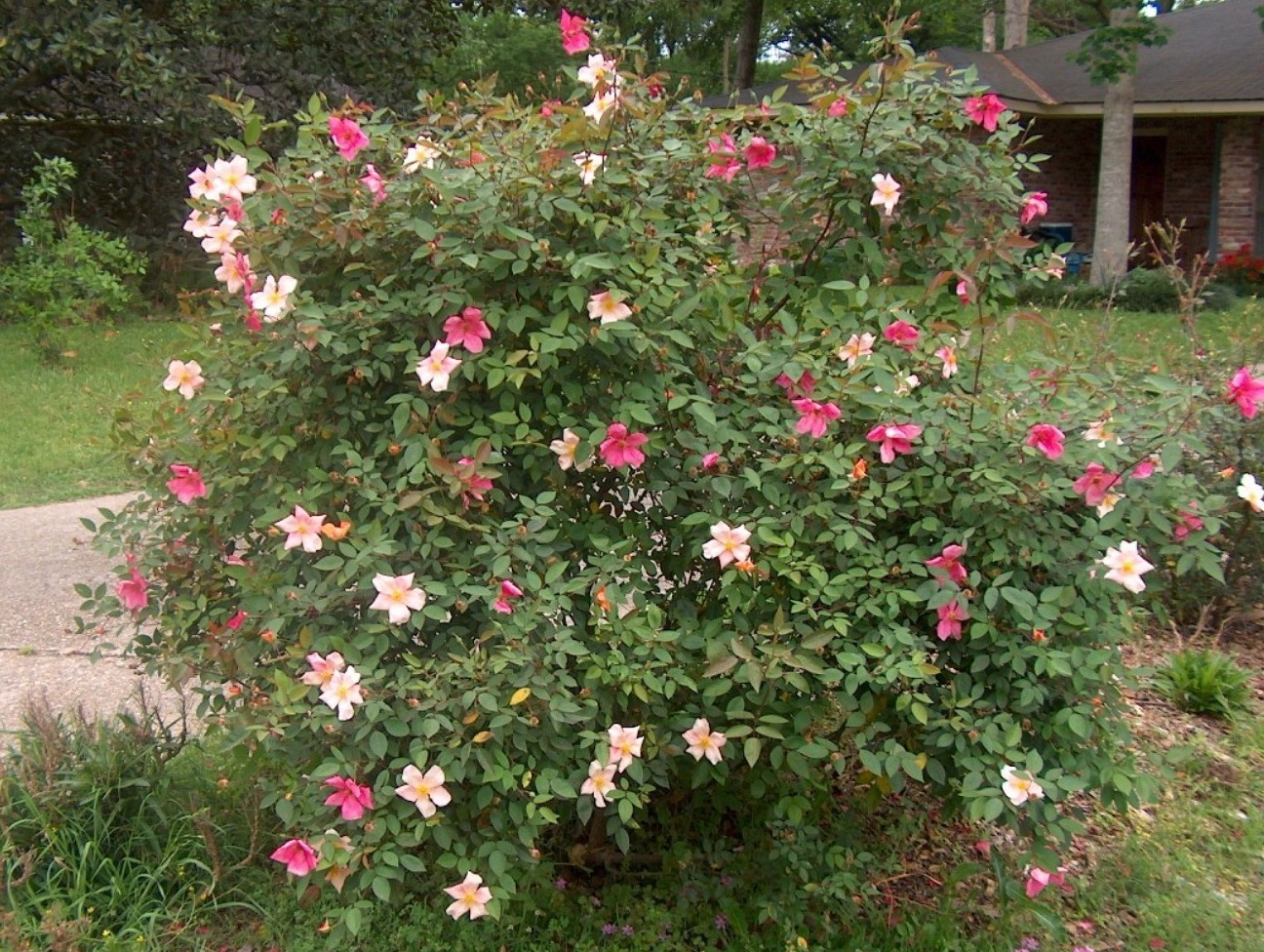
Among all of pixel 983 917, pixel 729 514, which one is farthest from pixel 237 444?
pixel 983 917

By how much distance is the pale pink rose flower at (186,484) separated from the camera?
2566 millimetres

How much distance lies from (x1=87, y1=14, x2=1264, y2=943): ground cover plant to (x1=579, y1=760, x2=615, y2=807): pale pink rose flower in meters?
0.01

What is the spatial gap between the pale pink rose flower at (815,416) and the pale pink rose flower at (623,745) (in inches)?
26.1

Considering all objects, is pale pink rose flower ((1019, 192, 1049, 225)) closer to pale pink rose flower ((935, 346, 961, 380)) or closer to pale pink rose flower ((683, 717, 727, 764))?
pale pink rose flower ((935, 346, 961, 380))

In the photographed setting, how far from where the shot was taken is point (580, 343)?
2393 mm

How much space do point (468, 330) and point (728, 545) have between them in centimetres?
64

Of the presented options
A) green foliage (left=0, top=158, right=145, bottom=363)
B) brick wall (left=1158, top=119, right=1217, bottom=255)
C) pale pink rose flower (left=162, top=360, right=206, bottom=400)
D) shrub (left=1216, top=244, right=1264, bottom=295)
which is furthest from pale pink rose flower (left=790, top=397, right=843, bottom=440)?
brick wall (left=1158, top=119, right=1217, bottom=255)

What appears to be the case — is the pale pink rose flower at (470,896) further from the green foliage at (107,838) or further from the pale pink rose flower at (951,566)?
the pale pink rose flower at (951,566)

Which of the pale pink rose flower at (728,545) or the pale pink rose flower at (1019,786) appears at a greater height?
the pale pink rose flower at (728,545)

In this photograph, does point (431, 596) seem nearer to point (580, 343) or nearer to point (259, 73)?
point (580, 343)

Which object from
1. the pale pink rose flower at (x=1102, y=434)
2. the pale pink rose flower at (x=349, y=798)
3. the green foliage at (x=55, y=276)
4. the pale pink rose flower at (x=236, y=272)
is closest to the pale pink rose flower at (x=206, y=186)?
the pale pink rose flower at (x=236, y=272)

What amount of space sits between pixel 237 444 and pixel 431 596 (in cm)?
59

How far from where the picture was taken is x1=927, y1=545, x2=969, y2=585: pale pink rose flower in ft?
7.84

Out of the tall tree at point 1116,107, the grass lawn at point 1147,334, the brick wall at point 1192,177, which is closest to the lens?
A: the grass lawn at point 1147,334
